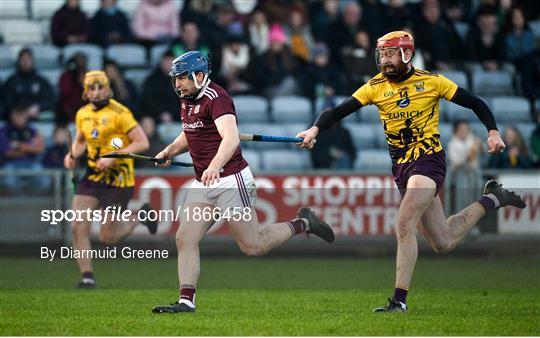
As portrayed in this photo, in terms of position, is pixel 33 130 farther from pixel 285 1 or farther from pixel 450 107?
pixel 450 107

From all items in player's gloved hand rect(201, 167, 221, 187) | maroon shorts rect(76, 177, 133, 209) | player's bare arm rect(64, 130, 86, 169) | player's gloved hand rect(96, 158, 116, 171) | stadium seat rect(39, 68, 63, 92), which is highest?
stadium seat rect(39, 68, 63, 92)

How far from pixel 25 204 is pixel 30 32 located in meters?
4.96

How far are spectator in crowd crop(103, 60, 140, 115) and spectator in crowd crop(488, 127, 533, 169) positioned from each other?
19.4ft

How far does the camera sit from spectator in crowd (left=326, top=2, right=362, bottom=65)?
2252 cm

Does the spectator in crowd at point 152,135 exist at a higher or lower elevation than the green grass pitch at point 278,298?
higher

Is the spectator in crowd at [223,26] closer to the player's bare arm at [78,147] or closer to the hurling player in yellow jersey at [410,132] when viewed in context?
the player's bare arm at [78,147]

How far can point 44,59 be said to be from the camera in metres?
21.9

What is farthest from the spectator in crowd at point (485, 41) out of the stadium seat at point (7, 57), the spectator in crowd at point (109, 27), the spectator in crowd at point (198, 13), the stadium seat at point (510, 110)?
the stadium seat at point (7, 57)

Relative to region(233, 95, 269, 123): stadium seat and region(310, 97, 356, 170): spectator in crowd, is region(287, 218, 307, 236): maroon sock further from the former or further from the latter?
region(233, 95, 269, 123): stadium seat

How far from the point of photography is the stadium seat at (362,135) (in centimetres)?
2162

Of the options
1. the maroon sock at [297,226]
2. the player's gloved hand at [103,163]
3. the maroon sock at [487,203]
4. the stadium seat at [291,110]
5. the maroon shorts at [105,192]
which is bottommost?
the maroon sock at [297,226]

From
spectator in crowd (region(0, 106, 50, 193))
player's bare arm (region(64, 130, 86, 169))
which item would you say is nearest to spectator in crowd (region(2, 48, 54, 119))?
spectator in crowd (region(0, 106, 50, 193))

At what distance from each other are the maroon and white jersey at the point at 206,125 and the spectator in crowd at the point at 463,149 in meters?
9.22

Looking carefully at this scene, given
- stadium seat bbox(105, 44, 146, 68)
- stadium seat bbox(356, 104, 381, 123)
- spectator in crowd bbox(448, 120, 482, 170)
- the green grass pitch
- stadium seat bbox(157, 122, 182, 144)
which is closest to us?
the green grass pitch
